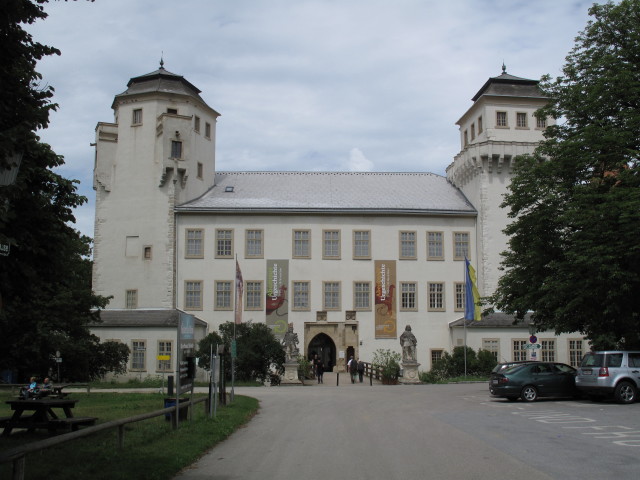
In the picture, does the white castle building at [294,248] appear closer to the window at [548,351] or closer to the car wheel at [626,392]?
the window at [548,351]

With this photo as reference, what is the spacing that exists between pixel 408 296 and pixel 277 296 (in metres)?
8.76

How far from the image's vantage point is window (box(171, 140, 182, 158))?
47.4 m

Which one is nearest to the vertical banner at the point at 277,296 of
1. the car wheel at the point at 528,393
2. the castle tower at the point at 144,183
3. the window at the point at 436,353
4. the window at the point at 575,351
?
the castle tower at the point at 144,183

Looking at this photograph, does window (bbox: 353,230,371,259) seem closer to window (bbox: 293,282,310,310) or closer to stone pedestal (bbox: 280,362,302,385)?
window (bbox: 293,282,310,310)

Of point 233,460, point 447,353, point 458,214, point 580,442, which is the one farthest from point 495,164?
point 233,460

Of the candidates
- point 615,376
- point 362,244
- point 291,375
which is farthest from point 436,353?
point 615,376

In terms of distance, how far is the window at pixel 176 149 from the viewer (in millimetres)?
47438

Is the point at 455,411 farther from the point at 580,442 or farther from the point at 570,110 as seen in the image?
the point at 570,110

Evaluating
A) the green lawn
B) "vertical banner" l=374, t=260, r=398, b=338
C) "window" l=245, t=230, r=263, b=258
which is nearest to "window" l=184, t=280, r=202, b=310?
"window" l=245, t=230, r=263, b=258

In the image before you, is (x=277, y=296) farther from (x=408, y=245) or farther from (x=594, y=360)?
(x=594, y=360)

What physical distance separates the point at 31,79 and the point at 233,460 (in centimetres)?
668

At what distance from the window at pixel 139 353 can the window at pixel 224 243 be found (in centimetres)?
755

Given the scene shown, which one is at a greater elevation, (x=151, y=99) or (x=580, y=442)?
(x=151, y=99)

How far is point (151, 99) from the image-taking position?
48188 millimetres
